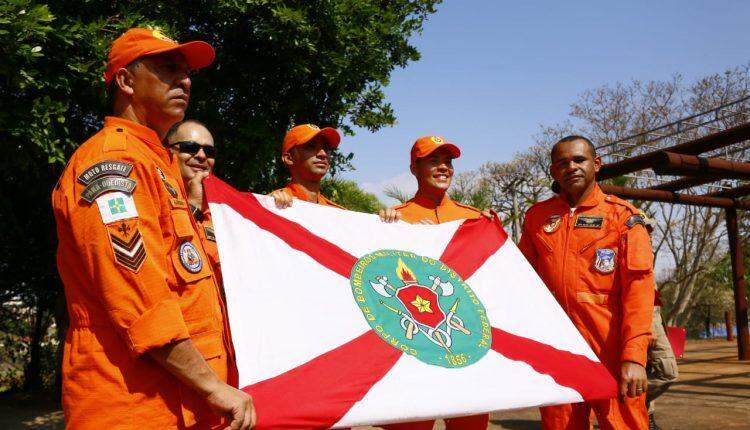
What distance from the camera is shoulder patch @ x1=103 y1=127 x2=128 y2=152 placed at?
164 centimetres

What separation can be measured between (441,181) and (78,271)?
2535mm

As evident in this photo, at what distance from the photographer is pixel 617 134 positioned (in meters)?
20.5

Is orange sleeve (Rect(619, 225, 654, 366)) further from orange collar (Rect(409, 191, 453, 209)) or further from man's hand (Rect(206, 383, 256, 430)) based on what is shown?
man's hand (Rect(206, 383, 256, 430))

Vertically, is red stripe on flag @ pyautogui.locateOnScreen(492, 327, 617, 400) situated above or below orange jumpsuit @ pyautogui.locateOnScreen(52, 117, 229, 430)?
below

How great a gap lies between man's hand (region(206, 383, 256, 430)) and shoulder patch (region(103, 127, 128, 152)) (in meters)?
0.76

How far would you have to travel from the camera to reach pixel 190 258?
178 cm

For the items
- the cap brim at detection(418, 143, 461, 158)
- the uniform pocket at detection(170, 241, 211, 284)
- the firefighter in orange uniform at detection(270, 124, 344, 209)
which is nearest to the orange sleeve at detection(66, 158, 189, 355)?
the uniform pocket at detection(170, 241, 211, 284)

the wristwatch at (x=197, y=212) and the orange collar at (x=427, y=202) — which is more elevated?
the orange collar at (x=427, y=202)

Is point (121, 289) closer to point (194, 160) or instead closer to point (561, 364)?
point (194, 160)

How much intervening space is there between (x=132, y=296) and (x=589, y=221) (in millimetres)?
2472

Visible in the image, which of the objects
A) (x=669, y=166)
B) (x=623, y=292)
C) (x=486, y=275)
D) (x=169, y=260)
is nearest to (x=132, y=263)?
(x=169, y=260)

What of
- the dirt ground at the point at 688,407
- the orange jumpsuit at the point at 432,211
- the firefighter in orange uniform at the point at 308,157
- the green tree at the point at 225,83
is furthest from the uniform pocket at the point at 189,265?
the dirt ground at the point at 688,407

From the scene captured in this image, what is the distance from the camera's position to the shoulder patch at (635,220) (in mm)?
3020

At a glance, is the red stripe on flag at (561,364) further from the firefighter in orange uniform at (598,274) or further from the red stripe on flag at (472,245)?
the red stripe on flag at (472,245)
